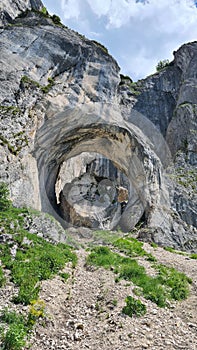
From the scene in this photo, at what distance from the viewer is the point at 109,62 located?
79.2ft

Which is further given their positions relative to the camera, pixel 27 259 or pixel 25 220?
pixel 25 220

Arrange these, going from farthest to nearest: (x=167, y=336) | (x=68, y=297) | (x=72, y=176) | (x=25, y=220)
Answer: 1. (x=72, y=176)
2. (x=25, y=220)
3. (x=68, y=297)
4. (x=167, y=336)

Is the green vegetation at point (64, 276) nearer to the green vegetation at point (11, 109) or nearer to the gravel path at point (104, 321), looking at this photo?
the gravel path at point (104, 321)

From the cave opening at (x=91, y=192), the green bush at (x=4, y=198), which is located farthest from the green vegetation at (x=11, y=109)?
the cave opening at (x=91, y=192)

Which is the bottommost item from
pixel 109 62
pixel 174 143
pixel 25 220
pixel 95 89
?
pixel 25 220

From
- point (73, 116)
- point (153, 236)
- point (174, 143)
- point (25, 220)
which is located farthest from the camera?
point (174, 143)

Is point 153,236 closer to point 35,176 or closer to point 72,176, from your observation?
point 35,176

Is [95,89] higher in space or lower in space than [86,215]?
higher

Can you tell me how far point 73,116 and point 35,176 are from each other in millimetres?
5141

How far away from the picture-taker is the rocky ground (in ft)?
18.9

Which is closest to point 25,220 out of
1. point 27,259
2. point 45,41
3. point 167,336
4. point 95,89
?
point 27,259

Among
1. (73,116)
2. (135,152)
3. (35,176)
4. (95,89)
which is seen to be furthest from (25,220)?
(95,89)

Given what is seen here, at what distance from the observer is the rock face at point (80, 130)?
58.8 feet

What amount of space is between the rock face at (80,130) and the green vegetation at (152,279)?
5983 mm
